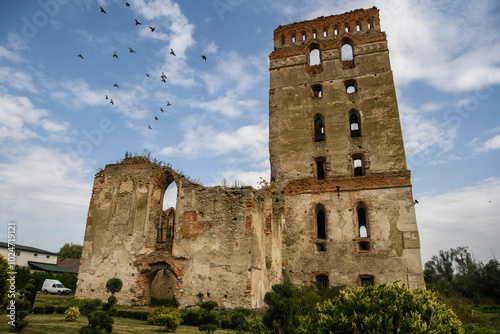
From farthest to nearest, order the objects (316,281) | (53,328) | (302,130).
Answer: (302,130) < (316,281) < (53,328)

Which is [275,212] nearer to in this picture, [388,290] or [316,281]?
[316,281]

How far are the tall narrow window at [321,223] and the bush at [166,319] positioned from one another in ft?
36.0

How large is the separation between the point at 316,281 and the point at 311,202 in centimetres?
411

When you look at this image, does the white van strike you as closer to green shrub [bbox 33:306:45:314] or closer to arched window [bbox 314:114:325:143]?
green shrub [bbox 33:306:45:314]

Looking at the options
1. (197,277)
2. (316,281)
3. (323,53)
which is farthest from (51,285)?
(323,53)

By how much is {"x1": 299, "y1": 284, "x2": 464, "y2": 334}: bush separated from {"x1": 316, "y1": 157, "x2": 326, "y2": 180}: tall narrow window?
14.6 m

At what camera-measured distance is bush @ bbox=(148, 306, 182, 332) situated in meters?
9.48

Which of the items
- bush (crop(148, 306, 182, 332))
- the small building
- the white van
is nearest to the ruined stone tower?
bush (crop(148, 306, 182, 332))

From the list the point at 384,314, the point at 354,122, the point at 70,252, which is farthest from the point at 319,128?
the point at 70,252

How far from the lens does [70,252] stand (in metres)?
57.1

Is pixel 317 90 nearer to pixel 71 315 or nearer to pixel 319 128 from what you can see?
pixel 319 128

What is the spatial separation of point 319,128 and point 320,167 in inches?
101

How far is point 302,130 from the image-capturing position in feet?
70.1

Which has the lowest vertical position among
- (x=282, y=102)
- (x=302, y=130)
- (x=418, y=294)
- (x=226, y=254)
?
(x=418, y=294)
